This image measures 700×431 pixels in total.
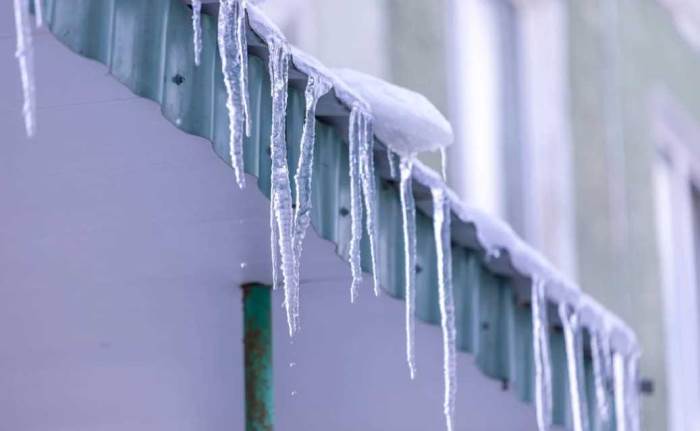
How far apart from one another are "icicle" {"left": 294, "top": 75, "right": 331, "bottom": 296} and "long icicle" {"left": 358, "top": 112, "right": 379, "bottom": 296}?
154 millimetres

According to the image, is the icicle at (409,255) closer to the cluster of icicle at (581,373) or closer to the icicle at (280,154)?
the icicle at (280,154)

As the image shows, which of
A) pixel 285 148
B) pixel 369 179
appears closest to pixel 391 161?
pixel 369 179

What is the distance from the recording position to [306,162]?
4.32m

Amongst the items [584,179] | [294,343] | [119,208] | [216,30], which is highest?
[216,30]

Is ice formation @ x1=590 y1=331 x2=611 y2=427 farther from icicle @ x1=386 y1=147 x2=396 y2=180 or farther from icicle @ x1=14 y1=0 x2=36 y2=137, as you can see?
icicle @ x1=14 y1=0 x2=36 y2=137

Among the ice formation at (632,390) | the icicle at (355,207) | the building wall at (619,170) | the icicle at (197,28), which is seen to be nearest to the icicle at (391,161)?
the icicle at (355,207)

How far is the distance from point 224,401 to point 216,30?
169 centimetres

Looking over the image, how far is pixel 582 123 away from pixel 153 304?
6.45m

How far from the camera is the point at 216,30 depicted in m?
3.97

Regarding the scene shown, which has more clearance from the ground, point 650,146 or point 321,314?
point 321,314

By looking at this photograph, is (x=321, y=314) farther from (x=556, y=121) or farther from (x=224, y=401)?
(x=556, y=121)

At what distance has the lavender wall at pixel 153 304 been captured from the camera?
14.0 ft

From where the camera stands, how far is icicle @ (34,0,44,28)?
3.44m

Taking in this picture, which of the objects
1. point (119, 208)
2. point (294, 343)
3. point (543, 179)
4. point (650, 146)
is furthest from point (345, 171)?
point (650, 146)
